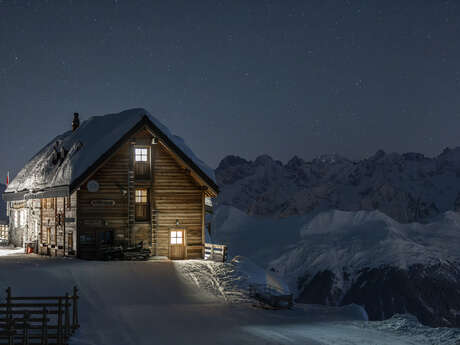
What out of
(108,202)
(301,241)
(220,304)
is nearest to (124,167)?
(108,202)

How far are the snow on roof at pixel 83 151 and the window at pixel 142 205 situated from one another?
11.5 feet

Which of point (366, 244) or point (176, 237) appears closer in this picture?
point (176, 237)

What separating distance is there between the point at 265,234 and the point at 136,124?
163531mm

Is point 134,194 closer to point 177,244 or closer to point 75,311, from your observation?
point 177,244

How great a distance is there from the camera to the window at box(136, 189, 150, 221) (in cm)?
3538

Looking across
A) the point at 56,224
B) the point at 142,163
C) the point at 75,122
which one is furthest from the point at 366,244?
the point at 142,163

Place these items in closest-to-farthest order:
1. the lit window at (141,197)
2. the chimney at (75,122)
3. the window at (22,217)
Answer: the lit window at (141,197)
the window at (22,217)
the chimney at (75,122)

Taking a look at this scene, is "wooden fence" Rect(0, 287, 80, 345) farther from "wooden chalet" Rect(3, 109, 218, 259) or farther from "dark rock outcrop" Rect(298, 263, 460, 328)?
"dark rock outcrop" Rect(298, 263, 460, 328)

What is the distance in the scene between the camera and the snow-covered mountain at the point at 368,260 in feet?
440

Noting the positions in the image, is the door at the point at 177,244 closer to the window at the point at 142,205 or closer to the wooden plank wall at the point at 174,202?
the wooden plank wall at the point at 174,202

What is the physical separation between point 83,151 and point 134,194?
4463mm

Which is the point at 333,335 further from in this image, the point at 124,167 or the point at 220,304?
the point at 124,167

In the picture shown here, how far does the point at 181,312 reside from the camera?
23359 millimetres

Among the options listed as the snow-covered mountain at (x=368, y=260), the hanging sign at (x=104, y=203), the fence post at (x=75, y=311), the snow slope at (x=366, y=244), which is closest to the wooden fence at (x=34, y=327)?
the fence post at (x=75, y=311)
